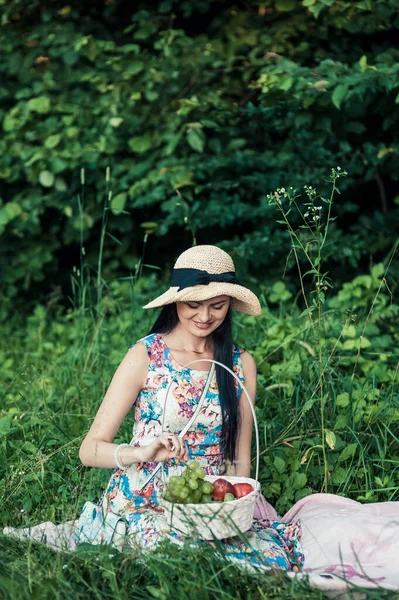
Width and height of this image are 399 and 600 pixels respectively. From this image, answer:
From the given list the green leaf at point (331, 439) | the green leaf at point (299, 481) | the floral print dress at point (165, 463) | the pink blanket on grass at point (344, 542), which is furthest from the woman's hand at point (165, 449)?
the green leaf at point (299, 481)

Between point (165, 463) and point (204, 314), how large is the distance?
0.58 metres

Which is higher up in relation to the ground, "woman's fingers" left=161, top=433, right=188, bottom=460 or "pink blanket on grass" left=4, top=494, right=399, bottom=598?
"woman's fingers" left=161, top=433, right=188, bottom=460

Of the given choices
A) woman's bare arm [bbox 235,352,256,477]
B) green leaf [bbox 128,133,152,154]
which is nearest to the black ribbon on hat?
woman's bare arm [bbox 235,352,256,477]

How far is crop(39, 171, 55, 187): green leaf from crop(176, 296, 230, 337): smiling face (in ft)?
10.8

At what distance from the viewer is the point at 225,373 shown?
3.43 meters

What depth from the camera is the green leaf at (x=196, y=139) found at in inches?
234

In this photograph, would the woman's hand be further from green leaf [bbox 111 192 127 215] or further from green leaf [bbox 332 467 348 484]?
green leaf [bbox 111 192 127 215]

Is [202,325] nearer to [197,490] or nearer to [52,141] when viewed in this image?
[197,490]

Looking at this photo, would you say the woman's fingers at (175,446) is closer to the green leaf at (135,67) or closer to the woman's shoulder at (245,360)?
the woman's shoulder at (245,360)

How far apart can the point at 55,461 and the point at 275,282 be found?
2.51m

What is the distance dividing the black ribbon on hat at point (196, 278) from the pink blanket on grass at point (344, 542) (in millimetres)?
935

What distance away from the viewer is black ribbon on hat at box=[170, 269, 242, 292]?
3260 mm

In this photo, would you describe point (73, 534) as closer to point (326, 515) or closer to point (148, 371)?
point (148, 371)

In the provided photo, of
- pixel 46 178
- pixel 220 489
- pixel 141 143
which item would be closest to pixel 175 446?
pixel 220 489
